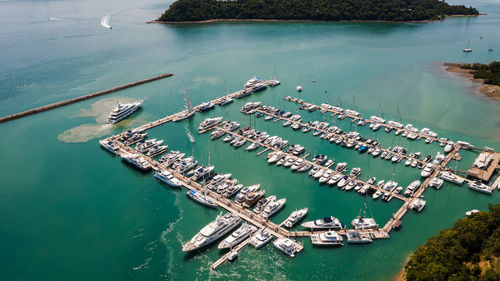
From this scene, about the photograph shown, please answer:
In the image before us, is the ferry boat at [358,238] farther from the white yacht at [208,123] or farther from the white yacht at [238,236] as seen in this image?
the white yacht at [208,123]

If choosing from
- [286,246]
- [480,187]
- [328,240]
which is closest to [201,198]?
[286,246]

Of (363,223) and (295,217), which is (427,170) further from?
(295,217)

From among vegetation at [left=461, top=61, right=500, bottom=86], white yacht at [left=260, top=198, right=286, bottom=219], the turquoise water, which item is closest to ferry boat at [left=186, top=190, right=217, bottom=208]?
the turquoise water

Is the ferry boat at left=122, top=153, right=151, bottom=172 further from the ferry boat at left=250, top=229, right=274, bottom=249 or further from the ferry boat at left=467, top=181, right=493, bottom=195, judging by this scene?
the ferry boat at left=467, top=181, right=493, bottom=195

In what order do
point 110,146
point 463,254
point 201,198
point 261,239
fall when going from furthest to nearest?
1. point 110,146
2. point 201,198
3. point 261,239
4. point 463,254

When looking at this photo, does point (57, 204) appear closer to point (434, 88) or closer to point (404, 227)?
point (404, 227)

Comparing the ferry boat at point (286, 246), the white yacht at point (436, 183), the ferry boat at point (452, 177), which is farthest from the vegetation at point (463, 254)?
the ferry boat at point (452, 177)
